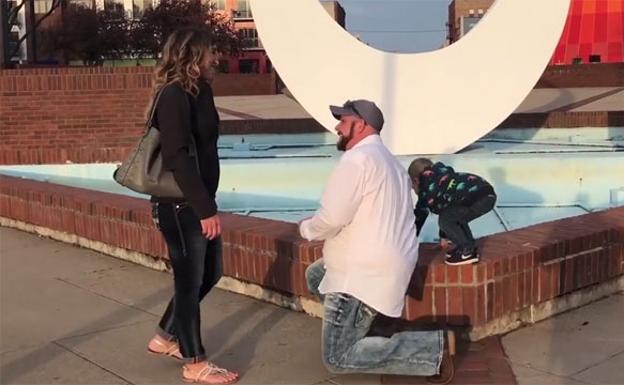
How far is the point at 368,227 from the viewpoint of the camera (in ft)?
10.9

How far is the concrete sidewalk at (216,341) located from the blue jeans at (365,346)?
16cm

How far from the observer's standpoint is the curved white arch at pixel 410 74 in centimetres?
909

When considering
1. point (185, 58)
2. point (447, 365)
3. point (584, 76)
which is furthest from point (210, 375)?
point (584, 76)

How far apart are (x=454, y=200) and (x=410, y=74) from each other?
5.35 meters

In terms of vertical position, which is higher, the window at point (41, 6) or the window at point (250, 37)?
the window at point (41, 6)

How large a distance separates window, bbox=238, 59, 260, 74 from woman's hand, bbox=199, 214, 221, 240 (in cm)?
7025

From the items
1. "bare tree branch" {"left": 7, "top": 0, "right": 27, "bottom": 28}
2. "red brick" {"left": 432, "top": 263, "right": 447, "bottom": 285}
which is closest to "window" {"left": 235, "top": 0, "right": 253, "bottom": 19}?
"bare tree branch" {"left": 7, "top": 0, "right": 27, "bottom": 28}

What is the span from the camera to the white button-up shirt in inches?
129

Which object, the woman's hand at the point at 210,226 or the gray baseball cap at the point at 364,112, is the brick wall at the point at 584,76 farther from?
the woman's hand at the point at 210,226

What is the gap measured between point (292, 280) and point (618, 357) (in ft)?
5.71

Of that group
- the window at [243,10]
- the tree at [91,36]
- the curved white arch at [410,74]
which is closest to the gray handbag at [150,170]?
the curved white arch at [410,74]

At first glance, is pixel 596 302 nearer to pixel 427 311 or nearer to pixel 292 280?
pixel 427 311

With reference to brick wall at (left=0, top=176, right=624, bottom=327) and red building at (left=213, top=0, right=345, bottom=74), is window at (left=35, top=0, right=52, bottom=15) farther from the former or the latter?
brick wall at (left=0, top=176, right=624, bottom=327)

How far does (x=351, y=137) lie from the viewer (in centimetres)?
342
